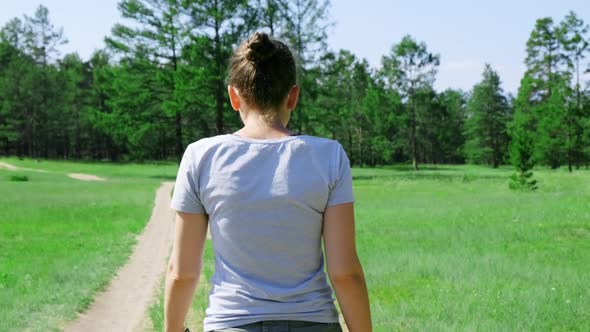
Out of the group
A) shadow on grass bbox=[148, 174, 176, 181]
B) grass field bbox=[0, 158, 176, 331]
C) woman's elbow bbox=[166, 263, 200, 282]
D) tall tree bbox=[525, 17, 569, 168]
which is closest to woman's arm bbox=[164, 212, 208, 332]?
woman's elbow bbox=[166, 263, 200, 282]

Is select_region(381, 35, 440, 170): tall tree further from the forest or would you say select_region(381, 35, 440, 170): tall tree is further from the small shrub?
the small shrub

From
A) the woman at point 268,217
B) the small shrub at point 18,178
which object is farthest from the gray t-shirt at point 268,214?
the small shrub at point 18,178

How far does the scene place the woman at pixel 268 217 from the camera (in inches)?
92.6

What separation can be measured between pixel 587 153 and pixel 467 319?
62.5 meters

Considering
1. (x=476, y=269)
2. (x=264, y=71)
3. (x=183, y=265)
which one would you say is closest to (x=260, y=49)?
(x=264, y=71)

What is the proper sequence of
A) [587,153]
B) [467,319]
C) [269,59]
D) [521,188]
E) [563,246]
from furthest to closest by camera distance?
[587,153], [521,188], [563,246], [467,319], [269,59]

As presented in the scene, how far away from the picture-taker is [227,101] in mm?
46875

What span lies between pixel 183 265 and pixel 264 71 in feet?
2.44

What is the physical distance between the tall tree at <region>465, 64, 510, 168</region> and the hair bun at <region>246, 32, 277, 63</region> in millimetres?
88413

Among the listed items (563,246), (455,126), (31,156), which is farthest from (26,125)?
(563,246)

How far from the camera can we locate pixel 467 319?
7.73m

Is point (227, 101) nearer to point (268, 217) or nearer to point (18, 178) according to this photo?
point (18, 178)

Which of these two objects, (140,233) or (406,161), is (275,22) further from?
(406,161)

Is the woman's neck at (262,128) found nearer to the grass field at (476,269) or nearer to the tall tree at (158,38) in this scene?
the grass field at (476,269)
